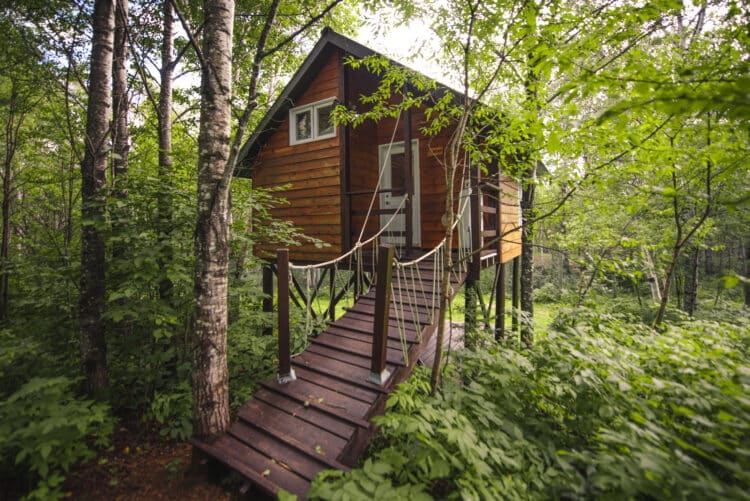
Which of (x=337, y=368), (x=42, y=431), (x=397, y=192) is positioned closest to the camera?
(x=42, y=431)

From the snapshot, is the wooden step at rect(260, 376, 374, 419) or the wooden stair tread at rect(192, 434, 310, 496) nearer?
the wooden stair tread at rect(192, 434, 310, 496)

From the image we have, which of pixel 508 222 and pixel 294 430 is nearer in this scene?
pixel 294 430

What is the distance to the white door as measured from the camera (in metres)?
7.04

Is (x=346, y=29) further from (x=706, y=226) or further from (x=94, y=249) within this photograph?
(x=706, y=226)

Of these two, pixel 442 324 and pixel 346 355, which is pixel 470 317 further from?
pixel 442 324

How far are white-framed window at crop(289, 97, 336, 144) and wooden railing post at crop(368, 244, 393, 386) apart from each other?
4.42 metres

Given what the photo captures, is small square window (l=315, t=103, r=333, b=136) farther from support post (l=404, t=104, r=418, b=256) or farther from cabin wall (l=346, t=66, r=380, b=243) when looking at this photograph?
support post (l=404, t=104, r=418, b=256)

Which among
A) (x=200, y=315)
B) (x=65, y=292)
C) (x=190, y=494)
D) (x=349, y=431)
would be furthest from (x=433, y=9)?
(x=65, y=292)

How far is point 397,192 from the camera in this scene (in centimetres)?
736

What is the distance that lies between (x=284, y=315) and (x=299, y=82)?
18.7 feet

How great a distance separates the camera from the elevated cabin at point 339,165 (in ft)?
20.9

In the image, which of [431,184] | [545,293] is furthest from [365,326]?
[545,293]

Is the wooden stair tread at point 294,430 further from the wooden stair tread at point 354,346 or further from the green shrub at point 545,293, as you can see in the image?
the green shrub at point 545,293

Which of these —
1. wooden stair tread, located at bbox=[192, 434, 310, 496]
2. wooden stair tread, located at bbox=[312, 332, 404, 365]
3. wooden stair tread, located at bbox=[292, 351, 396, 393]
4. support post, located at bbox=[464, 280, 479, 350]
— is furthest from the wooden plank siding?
wooden stair tread, located at bbox=[192, 434, 310, 496]
